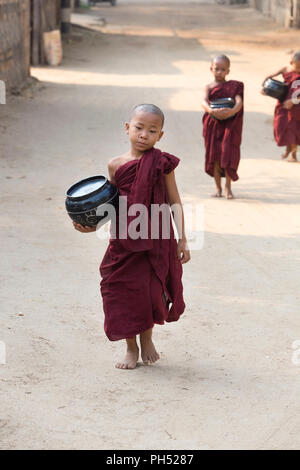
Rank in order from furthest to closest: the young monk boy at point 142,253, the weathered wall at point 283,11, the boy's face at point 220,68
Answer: the weathered wall at point 283,11 < the boy's face at point 220,68 < the young monk boy at point 142,253

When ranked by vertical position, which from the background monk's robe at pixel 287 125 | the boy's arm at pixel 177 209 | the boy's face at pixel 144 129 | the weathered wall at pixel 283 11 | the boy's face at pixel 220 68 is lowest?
the weathered wall at pixel 283 11

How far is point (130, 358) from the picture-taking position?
454 centimetres

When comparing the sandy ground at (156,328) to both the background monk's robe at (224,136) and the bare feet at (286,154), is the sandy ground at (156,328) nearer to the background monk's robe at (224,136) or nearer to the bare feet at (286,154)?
the bare feet at (286,154)

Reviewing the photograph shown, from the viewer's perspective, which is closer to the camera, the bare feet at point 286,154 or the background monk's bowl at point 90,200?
the background monk's bowl at point 90,200

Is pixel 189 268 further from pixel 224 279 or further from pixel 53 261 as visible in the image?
pixel 53 261

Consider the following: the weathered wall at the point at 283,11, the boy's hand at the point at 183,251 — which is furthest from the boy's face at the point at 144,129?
the weathered wall at the point at 283,11

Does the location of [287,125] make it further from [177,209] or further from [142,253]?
[142,253]

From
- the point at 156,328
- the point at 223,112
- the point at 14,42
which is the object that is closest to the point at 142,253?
the point at 156,328

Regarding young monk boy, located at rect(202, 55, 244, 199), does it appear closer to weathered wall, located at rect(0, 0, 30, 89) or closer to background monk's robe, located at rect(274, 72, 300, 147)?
background monk's robe, located at rect(274, 72, 300, 147)

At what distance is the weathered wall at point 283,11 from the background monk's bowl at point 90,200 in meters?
23.5

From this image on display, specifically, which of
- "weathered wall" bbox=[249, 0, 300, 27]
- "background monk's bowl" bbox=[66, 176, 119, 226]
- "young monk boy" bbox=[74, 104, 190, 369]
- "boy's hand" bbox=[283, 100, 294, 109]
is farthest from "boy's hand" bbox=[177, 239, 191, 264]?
"weathered wall" bbox=[249, 0, 300, 27]

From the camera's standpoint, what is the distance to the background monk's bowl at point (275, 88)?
9.79m

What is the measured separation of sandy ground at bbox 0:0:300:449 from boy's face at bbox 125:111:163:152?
1.21 meters

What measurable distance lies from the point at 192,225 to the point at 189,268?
1189mm
